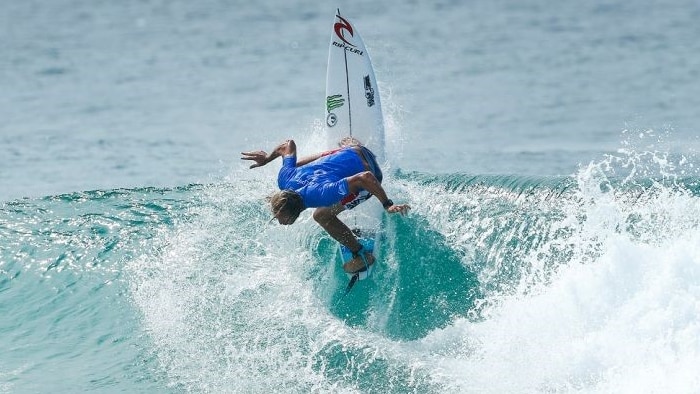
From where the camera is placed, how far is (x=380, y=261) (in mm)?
9578

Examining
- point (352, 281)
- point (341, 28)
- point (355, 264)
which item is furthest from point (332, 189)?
point (341, 28)

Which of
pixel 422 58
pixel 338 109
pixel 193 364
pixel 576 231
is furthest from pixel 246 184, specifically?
pixel 422 58

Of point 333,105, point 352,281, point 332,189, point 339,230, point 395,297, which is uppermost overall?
point 333,105

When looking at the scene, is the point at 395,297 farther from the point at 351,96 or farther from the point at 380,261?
the point at 351,96

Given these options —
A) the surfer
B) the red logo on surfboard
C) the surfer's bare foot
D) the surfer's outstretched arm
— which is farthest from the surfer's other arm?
the red logo on surfboard

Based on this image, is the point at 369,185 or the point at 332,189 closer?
the point at 369,185

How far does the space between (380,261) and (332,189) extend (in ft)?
3.57

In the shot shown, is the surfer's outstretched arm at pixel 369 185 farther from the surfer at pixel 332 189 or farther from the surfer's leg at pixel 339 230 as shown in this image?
the surfer's leg at pixel 339 230

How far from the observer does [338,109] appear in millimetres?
10789

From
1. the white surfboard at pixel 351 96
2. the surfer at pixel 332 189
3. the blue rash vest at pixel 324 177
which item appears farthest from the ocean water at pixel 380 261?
the blue rash vest at pixel 324 177

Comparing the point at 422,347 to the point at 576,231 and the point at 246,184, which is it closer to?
the point at 576,231

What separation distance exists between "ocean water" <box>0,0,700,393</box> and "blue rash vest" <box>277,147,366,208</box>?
0.80 metres

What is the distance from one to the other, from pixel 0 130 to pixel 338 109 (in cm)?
1246

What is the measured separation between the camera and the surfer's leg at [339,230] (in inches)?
353
